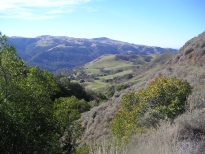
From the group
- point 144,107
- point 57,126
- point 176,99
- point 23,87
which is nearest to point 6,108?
point 23,87

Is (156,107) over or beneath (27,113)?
beneath

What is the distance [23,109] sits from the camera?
791 centimetres

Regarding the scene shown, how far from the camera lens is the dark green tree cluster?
23.1 feet

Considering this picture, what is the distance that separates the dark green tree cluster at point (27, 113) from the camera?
23.1 feet

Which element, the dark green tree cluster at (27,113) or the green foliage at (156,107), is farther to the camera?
the green foliage at (156,107)

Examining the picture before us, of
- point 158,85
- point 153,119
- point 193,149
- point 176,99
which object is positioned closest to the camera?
point 193,149

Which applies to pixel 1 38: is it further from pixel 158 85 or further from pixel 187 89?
pixel 187 89

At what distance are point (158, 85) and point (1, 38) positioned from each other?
25.9 feet

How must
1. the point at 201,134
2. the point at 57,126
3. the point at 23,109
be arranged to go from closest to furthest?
the point at 201,134 < the point at 23,109 < the point at 57,126

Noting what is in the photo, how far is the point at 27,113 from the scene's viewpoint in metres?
7.85

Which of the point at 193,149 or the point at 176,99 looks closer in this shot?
the point at 193,149

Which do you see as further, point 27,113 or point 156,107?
point 156,107

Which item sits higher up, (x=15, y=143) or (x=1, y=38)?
(x=1, y=38)

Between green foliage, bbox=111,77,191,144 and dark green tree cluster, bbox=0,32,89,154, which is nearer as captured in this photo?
dark green tree cluster, bbox=0,32,89,154
